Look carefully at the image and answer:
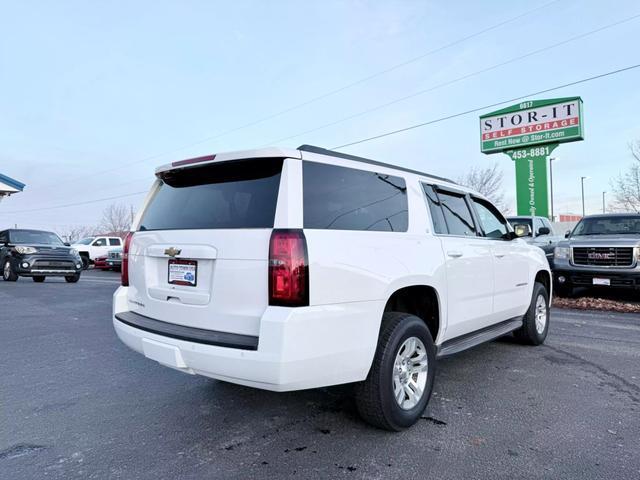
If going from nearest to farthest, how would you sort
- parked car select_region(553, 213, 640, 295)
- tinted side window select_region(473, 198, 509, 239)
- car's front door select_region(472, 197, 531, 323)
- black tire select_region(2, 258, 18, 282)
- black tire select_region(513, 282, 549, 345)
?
car's front door select_region(472, 197, 531, 323), tinted side window select_region(473, 198, 509, 239), black tire select_region(513, 282, 549, 345), parked car select_region(553, 213, 640, 295), black tire select_region(2, 258, 18, 282)

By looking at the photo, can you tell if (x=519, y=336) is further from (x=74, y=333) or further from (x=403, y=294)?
(x=74, y=333)

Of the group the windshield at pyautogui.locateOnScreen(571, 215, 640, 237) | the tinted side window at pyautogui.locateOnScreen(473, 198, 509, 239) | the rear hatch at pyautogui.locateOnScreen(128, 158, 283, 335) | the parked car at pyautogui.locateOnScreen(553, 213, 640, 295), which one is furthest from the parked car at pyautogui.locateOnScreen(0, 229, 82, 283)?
the windshield at pyautogui.locateOnScreen(571, 215, 640, 237)

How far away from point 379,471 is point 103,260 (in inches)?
899

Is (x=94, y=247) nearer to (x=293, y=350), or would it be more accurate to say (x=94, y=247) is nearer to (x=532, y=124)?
(x=532, y=124)

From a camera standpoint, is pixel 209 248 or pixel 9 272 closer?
pixel 209 248

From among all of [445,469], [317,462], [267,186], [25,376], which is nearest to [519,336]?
[445,469]

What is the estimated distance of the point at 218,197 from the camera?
307cm

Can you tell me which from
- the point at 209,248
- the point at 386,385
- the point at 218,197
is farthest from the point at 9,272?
the point at 386,385

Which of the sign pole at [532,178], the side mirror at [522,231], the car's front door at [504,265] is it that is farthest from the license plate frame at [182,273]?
the sign pole at [532,178]

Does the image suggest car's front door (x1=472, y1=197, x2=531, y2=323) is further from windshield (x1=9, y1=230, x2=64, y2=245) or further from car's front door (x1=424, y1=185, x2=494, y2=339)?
windshield (x1=9, y1=230, x2=64, y2=245)

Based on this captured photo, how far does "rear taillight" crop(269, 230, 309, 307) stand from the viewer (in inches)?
97.2

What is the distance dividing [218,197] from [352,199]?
0.94 m

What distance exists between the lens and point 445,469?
Answer: 2.55 m

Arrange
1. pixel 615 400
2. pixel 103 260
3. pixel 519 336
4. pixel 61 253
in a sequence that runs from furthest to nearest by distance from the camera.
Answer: pixel 103 260, pixel 61 253, pixel 519 336, pixel 615 400
